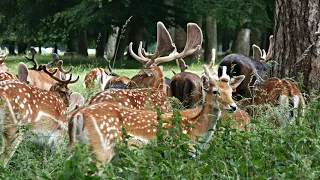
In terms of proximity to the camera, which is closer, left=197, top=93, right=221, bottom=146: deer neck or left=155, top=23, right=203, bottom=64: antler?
left=197, top=93, right=221, bottom=146: deer neck

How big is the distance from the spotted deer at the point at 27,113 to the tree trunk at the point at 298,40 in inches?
125

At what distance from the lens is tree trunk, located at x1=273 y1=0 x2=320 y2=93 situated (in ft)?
30.8

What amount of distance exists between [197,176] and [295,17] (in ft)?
15.8

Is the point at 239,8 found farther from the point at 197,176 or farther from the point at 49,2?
the point at 197,176

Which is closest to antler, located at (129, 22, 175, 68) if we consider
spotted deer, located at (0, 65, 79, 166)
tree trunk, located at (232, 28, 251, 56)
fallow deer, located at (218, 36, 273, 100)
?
fallow deer, located at (218, 36, 273, 100)

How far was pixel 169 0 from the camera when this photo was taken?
32.4m

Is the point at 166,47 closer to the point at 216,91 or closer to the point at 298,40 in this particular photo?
the point at 298,40

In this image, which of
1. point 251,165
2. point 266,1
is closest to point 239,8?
point 266,1

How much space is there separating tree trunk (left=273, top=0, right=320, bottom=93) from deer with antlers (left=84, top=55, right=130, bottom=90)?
3211 millimetres

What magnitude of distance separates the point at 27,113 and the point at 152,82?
3254mm

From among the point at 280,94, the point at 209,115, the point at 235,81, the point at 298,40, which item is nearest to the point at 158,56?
the point at 298,40

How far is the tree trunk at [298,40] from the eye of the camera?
939 cm

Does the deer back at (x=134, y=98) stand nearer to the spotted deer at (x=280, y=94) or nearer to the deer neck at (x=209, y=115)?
the deer neck at (x=209, y=115)

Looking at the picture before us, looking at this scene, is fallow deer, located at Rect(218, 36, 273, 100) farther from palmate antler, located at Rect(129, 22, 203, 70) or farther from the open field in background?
the open field in background
